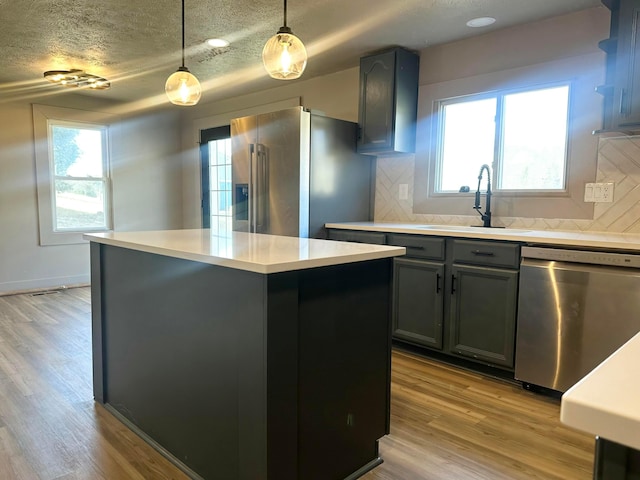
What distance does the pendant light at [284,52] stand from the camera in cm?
202

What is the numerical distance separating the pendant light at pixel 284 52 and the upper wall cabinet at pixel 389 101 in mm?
1658

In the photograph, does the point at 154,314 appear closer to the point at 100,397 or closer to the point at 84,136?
the point at 100,397

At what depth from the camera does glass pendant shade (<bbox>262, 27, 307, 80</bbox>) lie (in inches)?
79.5

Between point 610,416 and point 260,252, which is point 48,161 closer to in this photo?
point 260,252

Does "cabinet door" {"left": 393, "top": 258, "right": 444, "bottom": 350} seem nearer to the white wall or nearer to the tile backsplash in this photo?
the tile backsplash

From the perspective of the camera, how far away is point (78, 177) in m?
5.57

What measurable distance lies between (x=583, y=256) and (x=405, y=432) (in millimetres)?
1310

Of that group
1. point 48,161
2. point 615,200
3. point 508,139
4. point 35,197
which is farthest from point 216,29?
point 35,197

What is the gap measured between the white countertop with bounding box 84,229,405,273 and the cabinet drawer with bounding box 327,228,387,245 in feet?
4.03

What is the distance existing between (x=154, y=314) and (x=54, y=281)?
4222 mm

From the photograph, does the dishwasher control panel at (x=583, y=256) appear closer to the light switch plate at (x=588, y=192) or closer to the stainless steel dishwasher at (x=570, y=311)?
the stainless steel dishwasher at (x=570, y=311)

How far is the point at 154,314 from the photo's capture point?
2.02 m

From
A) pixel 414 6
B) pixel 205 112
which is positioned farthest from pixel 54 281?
pixel 414 6

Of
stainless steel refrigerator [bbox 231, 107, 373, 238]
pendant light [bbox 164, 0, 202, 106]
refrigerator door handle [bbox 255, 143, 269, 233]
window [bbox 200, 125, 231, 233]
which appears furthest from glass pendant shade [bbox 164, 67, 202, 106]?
window [bbox 200, 125, 231, 233]
